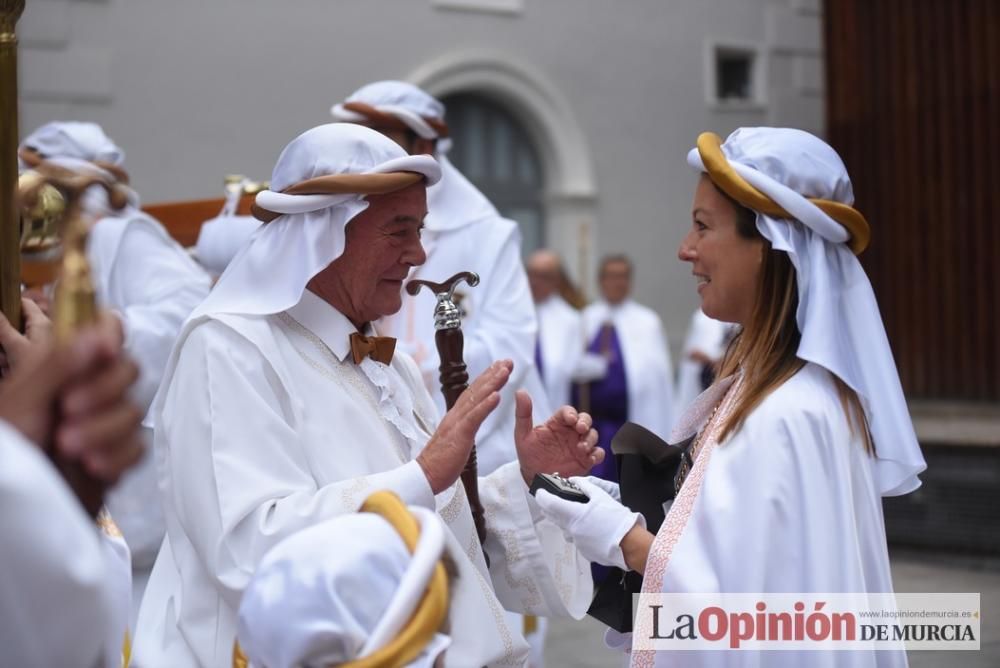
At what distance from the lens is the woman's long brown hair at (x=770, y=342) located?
8.37 feet

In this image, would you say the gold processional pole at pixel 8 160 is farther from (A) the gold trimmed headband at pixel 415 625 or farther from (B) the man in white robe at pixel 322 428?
(A) the gold trimmed headband at pixel 415 625

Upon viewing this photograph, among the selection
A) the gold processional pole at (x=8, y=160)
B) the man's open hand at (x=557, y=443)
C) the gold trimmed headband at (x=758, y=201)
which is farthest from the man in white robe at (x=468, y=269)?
the gold processional pole at (x=8, y=160)

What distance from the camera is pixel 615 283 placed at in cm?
993

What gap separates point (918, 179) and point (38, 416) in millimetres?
9833

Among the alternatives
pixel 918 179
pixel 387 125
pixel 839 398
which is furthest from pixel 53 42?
pixel 839 398

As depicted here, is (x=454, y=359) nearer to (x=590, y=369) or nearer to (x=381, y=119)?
(x=381, y=119)

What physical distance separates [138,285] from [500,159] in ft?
28.8

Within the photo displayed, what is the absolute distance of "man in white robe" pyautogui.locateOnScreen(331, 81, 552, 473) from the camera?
470 cm

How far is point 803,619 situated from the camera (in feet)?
7.84

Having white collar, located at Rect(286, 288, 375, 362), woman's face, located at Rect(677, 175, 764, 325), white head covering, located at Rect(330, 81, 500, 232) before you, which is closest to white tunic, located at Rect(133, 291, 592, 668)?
white collar, located at Rect(286, 288, 375, 362)

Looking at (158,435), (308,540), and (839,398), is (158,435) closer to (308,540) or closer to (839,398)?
(308,540)

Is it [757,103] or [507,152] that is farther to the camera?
[757,103]

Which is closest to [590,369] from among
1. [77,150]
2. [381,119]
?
[381,119]

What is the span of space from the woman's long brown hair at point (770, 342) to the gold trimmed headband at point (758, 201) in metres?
0.08
